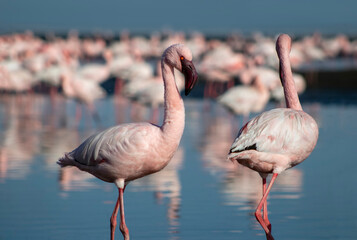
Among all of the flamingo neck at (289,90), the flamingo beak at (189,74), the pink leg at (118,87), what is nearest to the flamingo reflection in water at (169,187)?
the flamingo beak at (189,74)

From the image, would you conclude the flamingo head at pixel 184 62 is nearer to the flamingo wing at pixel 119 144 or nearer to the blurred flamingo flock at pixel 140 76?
the flamingo wing at pixel 119 144

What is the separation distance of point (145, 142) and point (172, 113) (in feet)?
1.00

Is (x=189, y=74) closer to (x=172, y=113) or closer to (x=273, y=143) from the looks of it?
(x=172, y=113)

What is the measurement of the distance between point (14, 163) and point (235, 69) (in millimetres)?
13115

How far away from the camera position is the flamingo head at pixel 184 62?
5664 mm

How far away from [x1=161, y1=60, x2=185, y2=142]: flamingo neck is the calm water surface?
2.82 feet

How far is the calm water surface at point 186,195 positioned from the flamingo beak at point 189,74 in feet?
4.02

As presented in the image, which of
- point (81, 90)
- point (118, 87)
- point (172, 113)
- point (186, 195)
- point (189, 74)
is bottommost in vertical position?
point (186, 195)

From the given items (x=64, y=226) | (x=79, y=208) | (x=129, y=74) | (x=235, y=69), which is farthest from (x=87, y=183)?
(x=235, y=69)

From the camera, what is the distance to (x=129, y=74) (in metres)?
20.9

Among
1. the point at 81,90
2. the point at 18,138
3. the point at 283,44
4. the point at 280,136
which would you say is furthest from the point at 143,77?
the point at 280,136

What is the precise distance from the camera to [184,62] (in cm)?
577

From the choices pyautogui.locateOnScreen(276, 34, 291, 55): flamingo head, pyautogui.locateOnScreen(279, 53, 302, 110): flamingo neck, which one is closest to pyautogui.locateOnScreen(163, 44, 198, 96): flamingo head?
pyautogui.locateOnScreen(279, 53, 302, 110): flamingo neck

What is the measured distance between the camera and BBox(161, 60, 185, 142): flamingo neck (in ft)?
19.0
